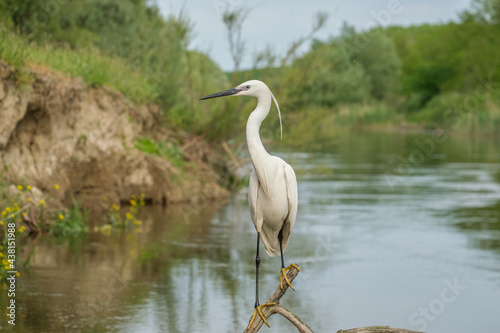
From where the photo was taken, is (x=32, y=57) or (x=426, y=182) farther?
(x=426, y=182)

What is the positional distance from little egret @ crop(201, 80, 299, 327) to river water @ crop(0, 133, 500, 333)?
2119mm

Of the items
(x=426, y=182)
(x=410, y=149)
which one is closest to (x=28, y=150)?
(x=426, y=182)

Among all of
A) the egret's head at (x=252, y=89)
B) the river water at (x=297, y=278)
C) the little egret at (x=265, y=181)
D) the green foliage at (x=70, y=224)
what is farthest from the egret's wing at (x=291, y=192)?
the green foliage at (x=70, y=224)

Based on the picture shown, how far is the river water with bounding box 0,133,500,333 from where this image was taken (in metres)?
8.29

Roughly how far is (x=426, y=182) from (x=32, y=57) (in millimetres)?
13365

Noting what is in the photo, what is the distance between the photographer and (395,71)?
8875cm

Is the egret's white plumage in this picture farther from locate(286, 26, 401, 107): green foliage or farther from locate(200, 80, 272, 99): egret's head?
locate(286, 26, 401, 107): green foliage

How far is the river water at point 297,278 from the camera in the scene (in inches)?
326

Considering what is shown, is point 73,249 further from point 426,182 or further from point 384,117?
point 384,117

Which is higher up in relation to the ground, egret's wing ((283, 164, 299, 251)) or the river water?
egret's wing ((283, 164, 299, 251))

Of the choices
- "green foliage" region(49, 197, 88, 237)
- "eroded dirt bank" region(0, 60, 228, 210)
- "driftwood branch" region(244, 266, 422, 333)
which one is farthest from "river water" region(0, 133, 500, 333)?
"driftwood branch" region(244, 266, 422, 333)

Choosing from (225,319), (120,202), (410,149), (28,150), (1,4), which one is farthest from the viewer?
(410,149)

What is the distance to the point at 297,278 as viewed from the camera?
10383mm

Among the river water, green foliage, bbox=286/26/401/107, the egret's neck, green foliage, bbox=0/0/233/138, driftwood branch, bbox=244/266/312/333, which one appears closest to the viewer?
driftwood branch, bbox=244/266/312/333
